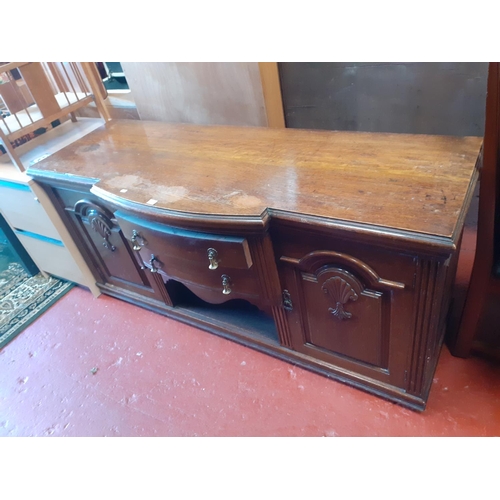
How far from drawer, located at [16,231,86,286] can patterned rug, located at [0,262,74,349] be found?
7 centimetres

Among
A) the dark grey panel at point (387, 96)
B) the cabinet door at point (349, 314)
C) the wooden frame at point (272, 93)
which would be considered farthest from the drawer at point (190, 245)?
the dark grey panel at point (387, 96)

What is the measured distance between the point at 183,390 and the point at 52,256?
0.92m

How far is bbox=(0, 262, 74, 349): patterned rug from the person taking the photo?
68.6 inches

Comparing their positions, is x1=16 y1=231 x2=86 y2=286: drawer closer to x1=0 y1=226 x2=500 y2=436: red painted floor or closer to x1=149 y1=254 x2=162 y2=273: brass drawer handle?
x1=0 y1=226 x2=500 y2=436: red painted floor

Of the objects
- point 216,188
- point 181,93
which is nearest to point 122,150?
point 181,93

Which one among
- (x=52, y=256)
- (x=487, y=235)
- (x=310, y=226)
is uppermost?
(x=310, y=226)

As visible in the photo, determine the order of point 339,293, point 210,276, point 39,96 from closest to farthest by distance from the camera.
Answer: point 339,293
point 210,276
point 39,96

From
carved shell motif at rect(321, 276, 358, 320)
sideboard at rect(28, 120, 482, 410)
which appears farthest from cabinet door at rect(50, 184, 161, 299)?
carved shell motif at rect(321, 276, 358, 320)

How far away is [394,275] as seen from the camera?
92 cm

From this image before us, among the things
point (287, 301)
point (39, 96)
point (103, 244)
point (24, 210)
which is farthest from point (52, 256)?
point (287, 301)

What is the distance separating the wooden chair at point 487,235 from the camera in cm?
84

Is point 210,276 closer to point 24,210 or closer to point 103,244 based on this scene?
point 103,244

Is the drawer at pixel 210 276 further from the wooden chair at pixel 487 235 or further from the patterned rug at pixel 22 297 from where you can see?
the patterned rug at pixel 22 297

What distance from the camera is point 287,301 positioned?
1.17 m
